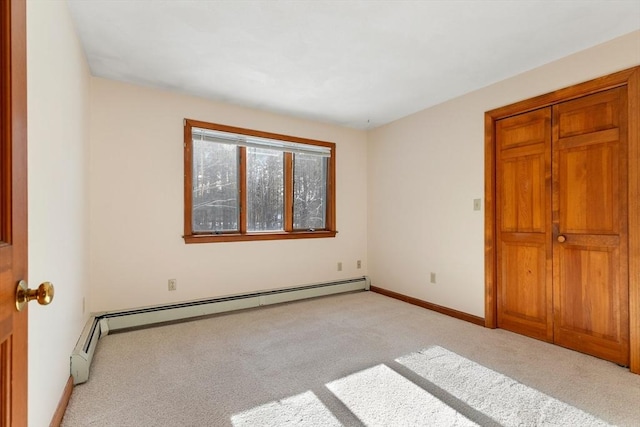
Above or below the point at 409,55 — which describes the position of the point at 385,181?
below

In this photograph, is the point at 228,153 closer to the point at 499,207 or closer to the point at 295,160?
the point at 295,160

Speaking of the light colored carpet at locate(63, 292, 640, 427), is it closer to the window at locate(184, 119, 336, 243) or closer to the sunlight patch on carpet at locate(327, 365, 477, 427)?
the sunlight patch on carpet at locate(327, 365, 477, 427)

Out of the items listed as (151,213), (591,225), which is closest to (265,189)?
(151,213)

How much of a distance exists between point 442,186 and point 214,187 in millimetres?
2573

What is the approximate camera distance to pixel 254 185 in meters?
3.79

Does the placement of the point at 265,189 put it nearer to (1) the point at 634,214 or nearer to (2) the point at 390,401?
(2) the point at 390,401

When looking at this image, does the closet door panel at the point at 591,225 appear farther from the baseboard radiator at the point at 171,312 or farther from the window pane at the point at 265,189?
the window pane at the point at 265,189

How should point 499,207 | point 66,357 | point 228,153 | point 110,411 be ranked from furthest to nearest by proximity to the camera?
point 228,153, point 499,207, point 66,357, point 110,411

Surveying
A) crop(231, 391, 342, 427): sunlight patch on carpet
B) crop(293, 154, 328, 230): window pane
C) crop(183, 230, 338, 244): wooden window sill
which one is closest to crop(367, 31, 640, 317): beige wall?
crop(293, 154, 328, 230): window pane

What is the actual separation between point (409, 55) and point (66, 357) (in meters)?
3.14

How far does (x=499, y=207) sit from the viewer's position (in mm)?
3049

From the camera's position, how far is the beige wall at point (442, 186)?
105 inches

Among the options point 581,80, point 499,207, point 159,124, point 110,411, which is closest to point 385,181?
point 499,207

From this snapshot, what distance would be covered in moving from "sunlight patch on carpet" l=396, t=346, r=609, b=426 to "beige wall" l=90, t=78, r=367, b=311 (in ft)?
6.84
